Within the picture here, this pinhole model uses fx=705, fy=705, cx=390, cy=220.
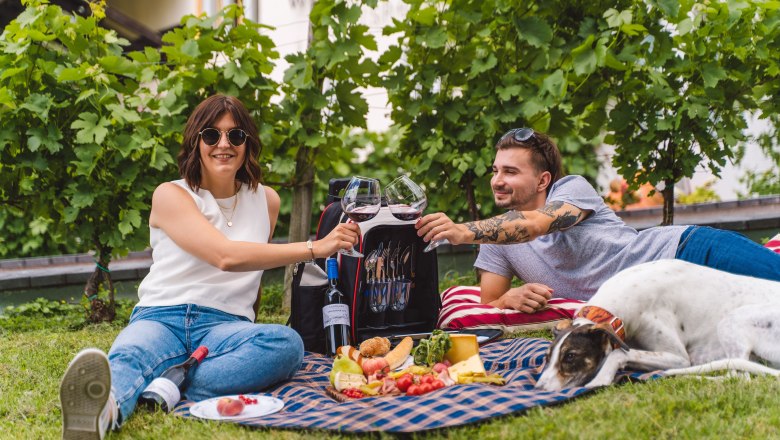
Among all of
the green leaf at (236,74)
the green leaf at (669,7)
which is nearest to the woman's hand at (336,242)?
the green leaf at (236,74)

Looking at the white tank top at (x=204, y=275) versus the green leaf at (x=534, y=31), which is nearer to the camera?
the white tank top at (x=204, y=275)

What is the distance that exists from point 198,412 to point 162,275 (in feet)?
2.78

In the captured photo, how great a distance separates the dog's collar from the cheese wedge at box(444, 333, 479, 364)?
530 mm

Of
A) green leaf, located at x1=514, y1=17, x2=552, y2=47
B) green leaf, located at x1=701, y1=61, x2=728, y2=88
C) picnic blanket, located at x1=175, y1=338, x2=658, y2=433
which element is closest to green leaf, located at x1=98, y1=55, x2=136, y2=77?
green leaf, located at x1=514, y1=17, x2=552, y2=47

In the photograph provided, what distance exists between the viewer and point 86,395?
7.55 feet

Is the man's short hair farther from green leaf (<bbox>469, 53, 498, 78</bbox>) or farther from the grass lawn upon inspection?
the grass lawn

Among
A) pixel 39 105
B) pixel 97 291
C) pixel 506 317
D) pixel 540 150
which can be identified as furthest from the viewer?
pixel 97 291

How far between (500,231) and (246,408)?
1459 mm

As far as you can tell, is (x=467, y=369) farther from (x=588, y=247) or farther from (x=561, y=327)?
(x=588, y=247)

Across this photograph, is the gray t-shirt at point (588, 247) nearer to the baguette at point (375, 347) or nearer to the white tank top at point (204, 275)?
the baguette at point (375, 347)

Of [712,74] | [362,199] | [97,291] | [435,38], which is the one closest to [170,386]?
[362,199]

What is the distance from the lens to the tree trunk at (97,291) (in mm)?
5184

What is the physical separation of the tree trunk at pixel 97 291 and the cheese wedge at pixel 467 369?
3.22 metres

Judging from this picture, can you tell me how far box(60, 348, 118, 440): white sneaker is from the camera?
227cm
